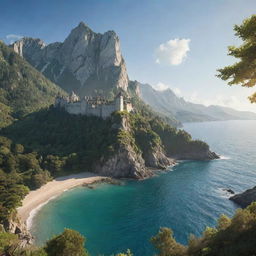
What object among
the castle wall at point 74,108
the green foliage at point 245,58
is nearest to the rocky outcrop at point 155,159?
the castle wall at point 74,108

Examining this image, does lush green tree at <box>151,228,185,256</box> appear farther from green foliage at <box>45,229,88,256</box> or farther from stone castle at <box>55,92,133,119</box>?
stone castle at <box>55,92,133,119</box>

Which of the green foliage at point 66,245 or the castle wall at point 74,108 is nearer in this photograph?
the green foliage at point 66,245

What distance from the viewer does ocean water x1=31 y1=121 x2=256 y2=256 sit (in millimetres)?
43075

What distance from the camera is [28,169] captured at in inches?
2982

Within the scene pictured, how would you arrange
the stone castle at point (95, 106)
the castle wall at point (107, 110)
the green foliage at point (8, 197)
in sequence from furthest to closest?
1. the stone castle at point (95, 106)
2. the castle wall at point (107, 110)
3. the green foliage at point (8, 197)

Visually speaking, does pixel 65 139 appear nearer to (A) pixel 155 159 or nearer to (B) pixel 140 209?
(A) pixel 155 159

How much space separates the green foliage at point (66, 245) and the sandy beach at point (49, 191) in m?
26.9

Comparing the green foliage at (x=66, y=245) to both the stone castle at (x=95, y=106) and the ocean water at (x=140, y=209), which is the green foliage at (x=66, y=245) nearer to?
the ocean water at (x=140, y=209)

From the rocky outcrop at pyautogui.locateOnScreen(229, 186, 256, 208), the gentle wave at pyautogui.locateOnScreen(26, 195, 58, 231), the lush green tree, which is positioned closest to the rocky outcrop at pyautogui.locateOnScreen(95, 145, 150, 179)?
the gentle wave at pyautogui.locateOnScreen(26, 195, 58, 231)

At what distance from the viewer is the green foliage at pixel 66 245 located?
25375 mm

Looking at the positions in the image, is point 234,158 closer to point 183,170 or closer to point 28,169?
point 183,170

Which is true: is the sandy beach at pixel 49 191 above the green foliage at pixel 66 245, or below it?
below

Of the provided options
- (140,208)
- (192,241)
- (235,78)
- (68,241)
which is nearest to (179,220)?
(140,208)

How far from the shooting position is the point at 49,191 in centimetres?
6712
